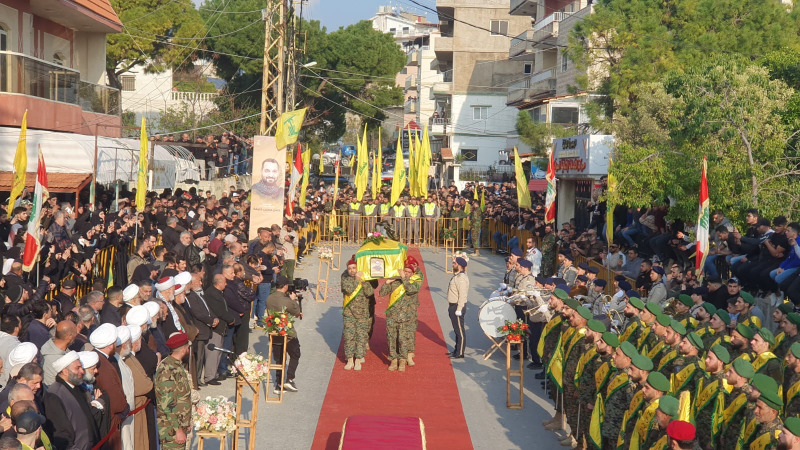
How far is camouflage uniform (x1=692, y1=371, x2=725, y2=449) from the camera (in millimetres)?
9141

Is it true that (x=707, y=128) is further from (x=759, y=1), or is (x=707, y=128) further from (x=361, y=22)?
(x=361, y=22)

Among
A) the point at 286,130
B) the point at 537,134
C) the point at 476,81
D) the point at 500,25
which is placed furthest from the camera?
the point at 500,25

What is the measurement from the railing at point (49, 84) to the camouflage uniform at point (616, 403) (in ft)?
55.4

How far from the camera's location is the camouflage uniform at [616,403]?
9.53m

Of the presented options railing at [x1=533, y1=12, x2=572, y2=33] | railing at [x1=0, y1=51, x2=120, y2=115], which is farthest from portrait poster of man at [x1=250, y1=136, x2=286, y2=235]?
railing at [x1=533, y1=12, x2=572, y2=33]

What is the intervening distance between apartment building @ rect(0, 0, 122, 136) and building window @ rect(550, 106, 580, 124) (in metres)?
23.0

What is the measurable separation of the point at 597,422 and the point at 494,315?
Answer: 5.33 metres

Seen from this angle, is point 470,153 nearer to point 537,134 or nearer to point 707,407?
point 537,134

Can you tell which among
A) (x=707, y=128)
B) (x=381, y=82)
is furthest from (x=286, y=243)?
(x=381, y=82)

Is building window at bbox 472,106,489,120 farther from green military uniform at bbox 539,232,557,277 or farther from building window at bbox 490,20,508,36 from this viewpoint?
green military uniform at bbox 539,232,557,277

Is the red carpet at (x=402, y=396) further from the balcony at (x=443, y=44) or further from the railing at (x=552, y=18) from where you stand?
the balcony at (x=443, y=44)

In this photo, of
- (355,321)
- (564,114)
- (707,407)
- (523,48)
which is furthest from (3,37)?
(523,48)

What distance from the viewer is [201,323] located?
13297mm

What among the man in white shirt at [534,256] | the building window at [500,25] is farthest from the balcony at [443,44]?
the man in white shirt at [534,256]
